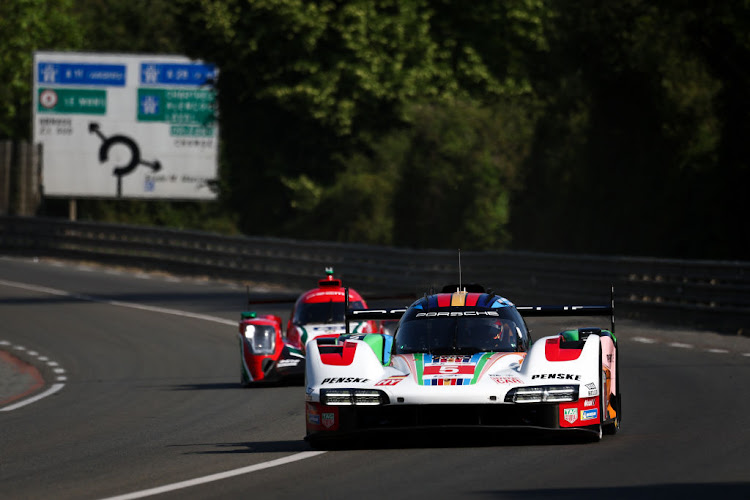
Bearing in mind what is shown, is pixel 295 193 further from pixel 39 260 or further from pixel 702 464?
pixel 702 464

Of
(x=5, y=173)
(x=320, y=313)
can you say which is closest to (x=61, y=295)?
(x=5, y=173)

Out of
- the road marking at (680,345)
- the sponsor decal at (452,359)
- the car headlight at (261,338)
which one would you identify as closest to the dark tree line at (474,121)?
the road marking at (680,345)

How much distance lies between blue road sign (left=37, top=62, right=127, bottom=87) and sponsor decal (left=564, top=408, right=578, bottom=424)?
40.3 meters

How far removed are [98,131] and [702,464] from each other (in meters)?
41.6

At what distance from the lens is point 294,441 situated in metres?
13.2

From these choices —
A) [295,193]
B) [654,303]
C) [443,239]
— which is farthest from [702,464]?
[295,193]

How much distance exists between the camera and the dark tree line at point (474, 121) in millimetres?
30562

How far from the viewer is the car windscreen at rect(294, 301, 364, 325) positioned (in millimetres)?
20250

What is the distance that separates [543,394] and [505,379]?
0.33 metres

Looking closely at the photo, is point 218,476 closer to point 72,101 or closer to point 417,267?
point 417,267

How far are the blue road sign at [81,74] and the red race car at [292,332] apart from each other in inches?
1214

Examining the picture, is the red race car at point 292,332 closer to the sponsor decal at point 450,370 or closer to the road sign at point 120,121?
the sponsor decal at point 450,370

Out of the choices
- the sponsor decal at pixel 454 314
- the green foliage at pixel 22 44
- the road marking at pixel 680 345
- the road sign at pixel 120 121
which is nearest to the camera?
the sponsor decal at pixel 454 314

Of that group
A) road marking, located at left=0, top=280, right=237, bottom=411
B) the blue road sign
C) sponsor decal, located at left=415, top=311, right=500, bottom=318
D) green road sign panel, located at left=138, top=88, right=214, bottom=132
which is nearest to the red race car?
road marking, located at left=0, top=280, right=237, bottom=411
